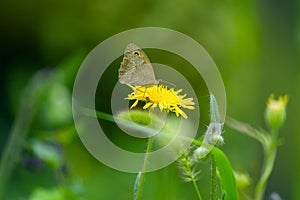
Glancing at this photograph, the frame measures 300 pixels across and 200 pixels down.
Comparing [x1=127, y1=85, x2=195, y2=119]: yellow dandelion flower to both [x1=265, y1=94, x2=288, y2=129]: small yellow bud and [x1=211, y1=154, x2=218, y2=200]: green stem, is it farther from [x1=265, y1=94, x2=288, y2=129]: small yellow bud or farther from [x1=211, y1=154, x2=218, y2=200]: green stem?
[x1=265, y1=94, x2=288, y2=129]: small yellow bud

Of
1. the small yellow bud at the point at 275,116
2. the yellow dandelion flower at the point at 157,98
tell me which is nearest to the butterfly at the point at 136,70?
the yellow dandelion flower at the point at 157,98

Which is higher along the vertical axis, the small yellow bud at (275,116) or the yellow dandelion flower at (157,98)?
the small yellow bud at (275,116)

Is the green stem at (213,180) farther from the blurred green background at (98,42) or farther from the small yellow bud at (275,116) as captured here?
the blurred green background at (98,42)

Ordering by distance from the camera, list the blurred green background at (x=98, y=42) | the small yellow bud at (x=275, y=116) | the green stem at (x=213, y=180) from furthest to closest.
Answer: the blurred green background at (x=98, y=42)
the small yellow bud at (x=275, y=116)
the green stem at (x=213, y=180)

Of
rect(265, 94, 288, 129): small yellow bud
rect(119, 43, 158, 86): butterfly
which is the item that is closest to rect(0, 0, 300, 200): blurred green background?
rect(265, 94, 288, 129): small yellow bud

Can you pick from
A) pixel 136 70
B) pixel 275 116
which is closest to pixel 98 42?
pixel 275 116
